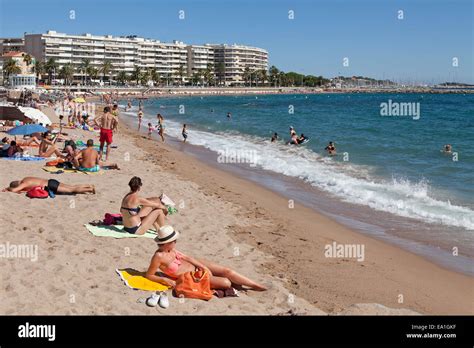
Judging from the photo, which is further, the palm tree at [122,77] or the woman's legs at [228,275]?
the palm tree at [122,77]

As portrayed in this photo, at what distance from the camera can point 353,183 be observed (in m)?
15.5

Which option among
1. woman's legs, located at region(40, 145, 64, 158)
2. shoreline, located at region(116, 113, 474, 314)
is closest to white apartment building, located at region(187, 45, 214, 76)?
woman's legs, located at region(40, 145, 64, 158)

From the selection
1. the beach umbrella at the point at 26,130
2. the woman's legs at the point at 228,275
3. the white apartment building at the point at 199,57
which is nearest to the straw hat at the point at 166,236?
the woman's legs at the point at 228,275

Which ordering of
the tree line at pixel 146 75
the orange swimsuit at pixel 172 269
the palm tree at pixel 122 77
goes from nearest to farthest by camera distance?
1. the orange swimsuit at pixel 172 269
2. the tree line at pixel 146 75
3. the palm tree at pixel 122 77

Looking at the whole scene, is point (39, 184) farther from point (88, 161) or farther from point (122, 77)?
point (122, 77)

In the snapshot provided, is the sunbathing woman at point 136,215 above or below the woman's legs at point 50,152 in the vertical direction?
below

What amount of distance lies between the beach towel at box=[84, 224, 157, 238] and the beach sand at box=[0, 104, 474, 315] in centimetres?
12

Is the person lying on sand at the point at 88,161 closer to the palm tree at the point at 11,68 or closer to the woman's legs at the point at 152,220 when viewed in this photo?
the woman's legs at the point at 152,220

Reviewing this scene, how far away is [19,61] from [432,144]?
279ft

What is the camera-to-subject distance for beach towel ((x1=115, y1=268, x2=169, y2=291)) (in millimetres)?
6133

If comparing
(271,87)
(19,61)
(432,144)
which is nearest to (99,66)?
(19,61)

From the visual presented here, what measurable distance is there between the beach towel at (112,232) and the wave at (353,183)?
6242 mm

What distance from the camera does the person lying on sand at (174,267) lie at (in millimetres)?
6180

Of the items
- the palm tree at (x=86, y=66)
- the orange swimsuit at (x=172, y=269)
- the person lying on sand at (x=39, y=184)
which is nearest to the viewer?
the orange swimsuit at (x=172, y=269)
